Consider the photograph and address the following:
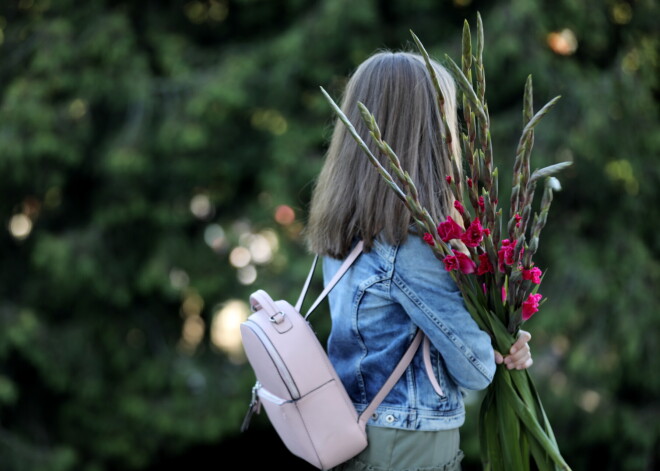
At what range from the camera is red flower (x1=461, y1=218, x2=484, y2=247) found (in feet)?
5.12

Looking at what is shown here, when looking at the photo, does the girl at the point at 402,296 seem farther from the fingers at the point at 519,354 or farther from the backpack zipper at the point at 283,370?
the backpack zipper at the point at 283,370

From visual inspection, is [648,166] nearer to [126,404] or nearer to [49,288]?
[126,404]

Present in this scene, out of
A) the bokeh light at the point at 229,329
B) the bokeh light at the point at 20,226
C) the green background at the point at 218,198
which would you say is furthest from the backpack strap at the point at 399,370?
the bokeh light at the point at 20,226

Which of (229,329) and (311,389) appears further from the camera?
(229,329)

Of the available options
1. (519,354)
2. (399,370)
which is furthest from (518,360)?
(399,370)

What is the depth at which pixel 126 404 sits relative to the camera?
4418 millimetres

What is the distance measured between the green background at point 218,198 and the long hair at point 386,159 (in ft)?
7.28

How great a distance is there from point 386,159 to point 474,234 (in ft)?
1.01

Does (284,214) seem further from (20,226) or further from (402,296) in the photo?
(402,296)

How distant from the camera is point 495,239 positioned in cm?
160

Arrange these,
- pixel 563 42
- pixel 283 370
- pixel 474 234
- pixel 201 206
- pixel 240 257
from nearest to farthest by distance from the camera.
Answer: pixel 474 234 → pixel 283 370 → pixel 563 42 → pixel 240 257 → pixel 201 206

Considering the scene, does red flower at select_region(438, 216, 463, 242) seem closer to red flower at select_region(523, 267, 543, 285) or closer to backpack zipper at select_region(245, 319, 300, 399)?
red flower at select_region(523, 267, 543, 285)

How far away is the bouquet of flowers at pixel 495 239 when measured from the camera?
1517mm

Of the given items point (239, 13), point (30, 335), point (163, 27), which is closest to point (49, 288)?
point (30, 335)
